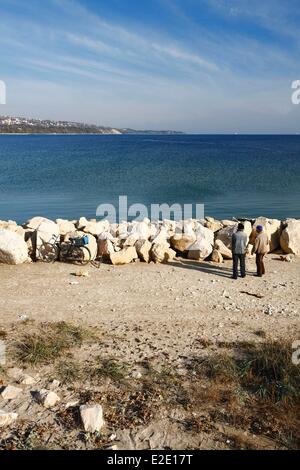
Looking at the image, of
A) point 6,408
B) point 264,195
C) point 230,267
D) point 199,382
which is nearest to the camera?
point 6,408

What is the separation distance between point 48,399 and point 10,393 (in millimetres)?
693

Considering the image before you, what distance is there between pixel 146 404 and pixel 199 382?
3.49ft

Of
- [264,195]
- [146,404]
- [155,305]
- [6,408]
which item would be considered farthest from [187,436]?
[264,195]

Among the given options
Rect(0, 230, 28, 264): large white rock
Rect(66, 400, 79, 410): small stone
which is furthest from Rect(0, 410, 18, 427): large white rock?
Rect(0, 230, 28, 264): large white rock

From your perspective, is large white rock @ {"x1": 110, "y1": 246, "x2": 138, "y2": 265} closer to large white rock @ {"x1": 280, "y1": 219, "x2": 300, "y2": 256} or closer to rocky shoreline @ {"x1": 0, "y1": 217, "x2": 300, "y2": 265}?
rocky shoreline @ {"x1": 0, "y1": 217, "x2": 300, "y2": 265}

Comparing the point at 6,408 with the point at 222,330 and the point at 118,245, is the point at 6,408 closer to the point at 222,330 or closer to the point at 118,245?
the point at 222,330

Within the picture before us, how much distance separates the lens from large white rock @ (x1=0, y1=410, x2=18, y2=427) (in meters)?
5.88

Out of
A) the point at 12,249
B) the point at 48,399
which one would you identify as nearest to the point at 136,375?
the point at 48,399

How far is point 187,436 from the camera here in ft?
18.7

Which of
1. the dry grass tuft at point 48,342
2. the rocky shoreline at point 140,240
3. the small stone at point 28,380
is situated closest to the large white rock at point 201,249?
the rocky shoreline at point 140,240

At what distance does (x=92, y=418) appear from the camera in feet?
19.2

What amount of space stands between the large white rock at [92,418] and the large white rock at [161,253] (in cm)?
824

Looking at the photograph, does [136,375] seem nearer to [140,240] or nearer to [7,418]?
[7,418]

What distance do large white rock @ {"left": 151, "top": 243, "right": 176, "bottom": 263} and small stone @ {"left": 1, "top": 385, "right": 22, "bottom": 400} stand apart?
311 inches
